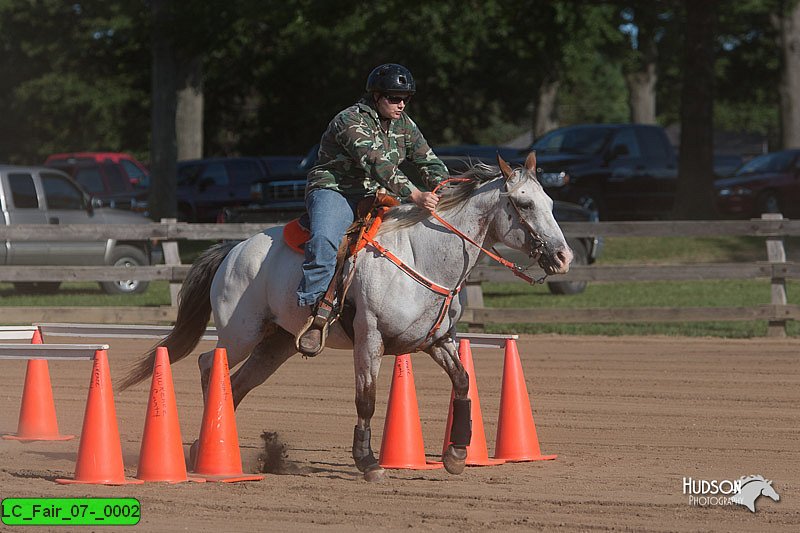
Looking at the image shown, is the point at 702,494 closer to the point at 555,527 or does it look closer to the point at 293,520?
the point at 555,527

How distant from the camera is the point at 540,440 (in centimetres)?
945

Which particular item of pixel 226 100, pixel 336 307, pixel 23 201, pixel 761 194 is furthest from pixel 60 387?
pixel 226 100

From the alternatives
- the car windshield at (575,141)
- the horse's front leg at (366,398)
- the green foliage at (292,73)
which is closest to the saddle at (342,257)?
the horse's front leg at (366,398)

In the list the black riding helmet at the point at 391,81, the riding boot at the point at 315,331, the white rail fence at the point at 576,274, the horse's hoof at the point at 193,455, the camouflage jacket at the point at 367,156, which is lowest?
the horse's hoof at the point at 193,455

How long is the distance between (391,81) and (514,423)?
2.43 metres

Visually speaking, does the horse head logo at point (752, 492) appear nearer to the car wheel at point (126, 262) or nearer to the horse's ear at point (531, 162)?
the horse's ear at point (531, 162)

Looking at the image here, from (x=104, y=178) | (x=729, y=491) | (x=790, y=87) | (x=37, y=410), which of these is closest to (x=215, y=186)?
(x=104, y=178)

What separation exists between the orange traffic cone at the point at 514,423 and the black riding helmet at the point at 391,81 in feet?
6.45

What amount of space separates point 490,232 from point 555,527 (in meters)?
2.21

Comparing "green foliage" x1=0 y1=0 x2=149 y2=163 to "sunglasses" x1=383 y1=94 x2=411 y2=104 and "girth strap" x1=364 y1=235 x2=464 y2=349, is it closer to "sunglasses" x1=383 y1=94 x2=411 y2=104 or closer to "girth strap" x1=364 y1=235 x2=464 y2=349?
"sunglasses" x1=383 y1=94 x2=411 y2=104

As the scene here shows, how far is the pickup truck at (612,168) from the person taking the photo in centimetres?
2617

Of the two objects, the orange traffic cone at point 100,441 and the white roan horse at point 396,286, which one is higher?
the white roan horse at point 396,286

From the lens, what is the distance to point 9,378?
41.7 feet

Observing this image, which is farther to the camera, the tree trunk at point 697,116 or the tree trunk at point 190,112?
the tree trunk at point 190,112
